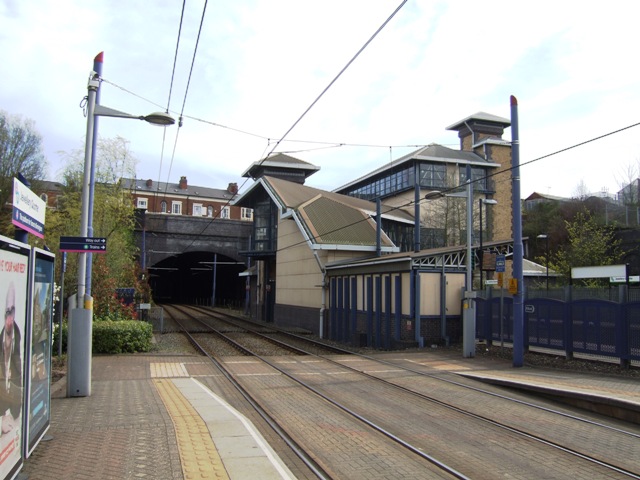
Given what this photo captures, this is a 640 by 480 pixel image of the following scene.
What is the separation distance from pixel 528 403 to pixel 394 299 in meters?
12.1

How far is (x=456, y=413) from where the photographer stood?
9469 millimetres

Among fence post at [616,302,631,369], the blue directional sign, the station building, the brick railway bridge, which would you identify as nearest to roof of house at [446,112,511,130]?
the station building

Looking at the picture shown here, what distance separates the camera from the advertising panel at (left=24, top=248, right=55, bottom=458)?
561 centimetres

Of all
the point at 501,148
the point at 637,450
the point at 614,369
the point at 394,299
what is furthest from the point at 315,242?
the point at 501,148

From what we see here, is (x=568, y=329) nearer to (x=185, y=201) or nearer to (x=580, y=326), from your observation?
(x=580, y=326)

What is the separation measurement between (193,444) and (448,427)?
13.5 ft

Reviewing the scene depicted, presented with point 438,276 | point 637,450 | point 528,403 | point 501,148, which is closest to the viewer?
point 637,450

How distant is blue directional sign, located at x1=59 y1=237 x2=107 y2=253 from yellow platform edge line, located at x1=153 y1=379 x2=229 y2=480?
9.99 feet


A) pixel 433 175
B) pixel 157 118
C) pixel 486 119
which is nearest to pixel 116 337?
pixel 157 118

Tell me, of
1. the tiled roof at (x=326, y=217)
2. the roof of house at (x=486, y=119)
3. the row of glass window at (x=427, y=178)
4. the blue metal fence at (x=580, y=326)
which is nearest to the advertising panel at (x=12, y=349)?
the blue metal fence at (x=580, y=326)

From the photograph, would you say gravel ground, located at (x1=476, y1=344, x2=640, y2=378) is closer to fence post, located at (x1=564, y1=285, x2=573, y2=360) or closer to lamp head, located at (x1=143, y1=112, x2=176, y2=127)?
fence post, located at (x1=564, y1=285, x2=573, y2=360)

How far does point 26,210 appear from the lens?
5.99 meters

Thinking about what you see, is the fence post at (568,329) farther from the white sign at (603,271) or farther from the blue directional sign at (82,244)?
the blue directional sign at (82,244)

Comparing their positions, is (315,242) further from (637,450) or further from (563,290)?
(637,450)
